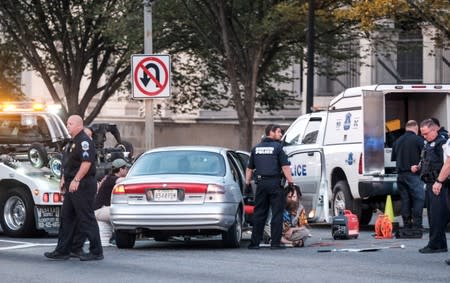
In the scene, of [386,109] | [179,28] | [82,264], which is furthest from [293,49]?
[82,264]

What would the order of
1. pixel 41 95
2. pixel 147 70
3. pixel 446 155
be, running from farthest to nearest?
1. pixel 41 95
2. pixel 147 70
3. pixel 446 155

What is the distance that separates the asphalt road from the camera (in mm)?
12820

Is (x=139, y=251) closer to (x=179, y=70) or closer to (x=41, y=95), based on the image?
(x=179, y=70)

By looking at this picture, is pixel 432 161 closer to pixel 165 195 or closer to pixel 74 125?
pixel 165 195

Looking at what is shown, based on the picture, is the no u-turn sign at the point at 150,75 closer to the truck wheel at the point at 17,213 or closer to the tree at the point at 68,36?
the truck wheel at the point at 17,213

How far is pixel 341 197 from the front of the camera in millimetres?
21234

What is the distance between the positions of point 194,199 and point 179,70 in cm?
2426

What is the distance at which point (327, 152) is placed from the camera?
21609mm

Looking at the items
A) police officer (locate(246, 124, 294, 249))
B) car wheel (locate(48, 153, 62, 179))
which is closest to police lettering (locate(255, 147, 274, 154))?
police officer (locate(246, 124, 294, 249))

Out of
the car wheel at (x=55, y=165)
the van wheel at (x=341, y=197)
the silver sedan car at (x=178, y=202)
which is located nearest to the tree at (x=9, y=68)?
the van wheel at (x=341, y=197)

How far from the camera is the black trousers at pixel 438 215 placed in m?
14.9

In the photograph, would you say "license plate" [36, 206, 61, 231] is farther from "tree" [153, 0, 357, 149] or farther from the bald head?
"tree" [153, 0, 357, 149]

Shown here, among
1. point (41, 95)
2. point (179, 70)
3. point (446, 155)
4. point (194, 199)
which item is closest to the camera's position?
point (446, 155)

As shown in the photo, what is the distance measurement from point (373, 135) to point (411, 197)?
1720 mm
